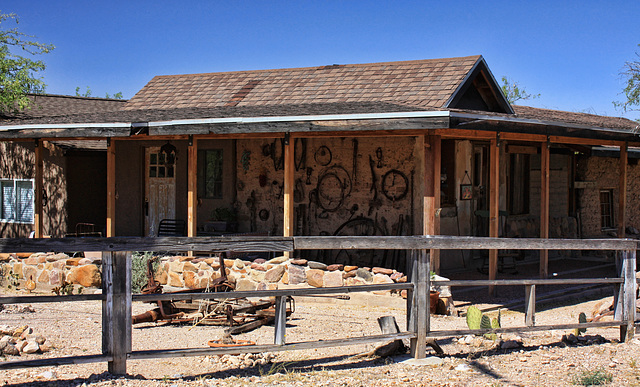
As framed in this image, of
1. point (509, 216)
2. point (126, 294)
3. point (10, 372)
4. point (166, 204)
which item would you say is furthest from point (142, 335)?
point (509, 216)

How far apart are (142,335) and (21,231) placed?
9.87 m

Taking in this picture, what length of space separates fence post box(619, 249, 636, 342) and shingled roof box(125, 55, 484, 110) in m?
5.16

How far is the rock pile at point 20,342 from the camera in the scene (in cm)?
649

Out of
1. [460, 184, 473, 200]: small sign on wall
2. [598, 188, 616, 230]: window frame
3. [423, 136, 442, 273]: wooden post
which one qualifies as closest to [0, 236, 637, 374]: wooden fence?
[423, 136, 442, 273]: wooden post

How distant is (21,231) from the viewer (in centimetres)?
1634

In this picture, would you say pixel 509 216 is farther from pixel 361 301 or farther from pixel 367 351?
pixel 367 351

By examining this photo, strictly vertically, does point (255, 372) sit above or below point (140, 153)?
below

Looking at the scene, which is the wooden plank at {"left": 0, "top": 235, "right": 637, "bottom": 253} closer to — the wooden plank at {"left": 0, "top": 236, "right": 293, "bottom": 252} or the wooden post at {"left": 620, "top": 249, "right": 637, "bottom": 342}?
the wooden plank at {"left": 0, "top": 236, "right": 293, "bottom": 252}

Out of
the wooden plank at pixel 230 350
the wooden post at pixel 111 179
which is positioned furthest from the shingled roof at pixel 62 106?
the wooden plank at pixel 230 350

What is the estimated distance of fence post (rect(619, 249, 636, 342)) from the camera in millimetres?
6719

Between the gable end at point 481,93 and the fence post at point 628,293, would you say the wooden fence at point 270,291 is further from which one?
the gable end at point 481,93

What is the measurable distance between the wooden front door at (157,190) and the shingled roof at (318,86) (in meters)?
1.31

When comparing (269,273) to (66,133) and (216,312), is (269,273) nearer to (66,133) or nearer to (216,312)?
(216,312)

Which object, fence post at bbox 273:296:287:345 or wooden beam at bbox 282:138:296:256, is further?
wooden beam at bbox 282:138:296:256
